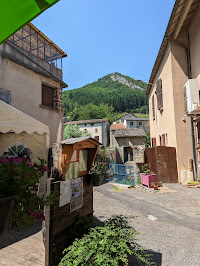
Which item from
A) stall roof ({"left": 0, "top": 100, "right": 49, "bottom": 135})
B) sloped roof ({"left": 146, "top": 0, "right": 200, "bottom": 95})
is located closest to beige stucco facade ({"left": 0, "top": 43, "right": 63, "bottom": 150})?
stall roof ({"left": 0, "top": 100, "right": 49, "bottom": 135})

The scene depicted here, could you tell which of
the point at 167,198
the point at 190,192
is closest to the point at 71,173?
the point at 167,198

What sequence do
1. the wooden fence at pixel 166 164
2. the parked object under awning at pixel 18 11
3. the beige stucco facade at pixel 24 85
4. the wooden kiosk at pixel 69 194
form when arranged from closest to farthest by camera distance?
the parked object under awning at pixel 18 11 → the wooden kiosk at pixel 69 194 → the beige stucco facade at pixel 24 85 → the wooden fence at pixel 166 164

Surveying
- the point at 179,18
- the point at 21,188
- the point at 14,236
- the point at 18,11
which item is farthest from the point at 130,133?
the point at 18,11

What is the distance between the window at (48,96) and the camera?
8.61 meters

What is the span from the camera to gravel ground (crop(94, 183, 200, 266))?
3.48 meters

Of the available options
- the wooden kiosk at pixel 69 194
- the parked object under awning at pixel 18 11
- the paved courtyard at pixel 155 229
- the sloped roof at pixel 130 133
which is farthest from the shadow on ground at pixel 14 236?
the sloped roof at pixel 130 133

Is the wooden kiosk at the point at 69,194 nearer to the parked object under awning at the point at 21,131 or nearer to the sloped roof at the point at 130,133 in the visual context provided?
the parked object under awning at the point at 21,131

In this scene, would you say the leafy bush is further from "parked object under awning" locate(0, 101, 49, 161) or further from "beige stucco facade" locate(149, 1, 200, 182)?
"beige stucco facade" locate(149, 1, 200, 182)

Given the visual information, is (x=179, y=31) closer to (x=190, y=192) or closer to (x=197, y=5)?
(x=197, y=5)

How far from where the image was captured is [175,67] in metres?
10.1

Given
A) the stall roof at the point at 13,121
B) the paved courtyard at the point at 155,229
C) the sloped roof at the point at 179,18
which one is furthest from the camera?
the sloped roof at the point at 179,18

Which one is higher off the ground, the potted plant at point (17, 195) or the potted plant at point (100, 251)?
the potted plant at point (17, 195)

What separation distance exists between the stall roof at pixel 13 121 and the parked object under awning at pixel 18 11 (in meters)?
2.88

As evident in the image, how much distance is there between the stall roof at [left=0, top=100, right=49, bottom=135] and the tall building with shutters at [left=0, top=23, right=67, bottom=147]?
120 centimetres
